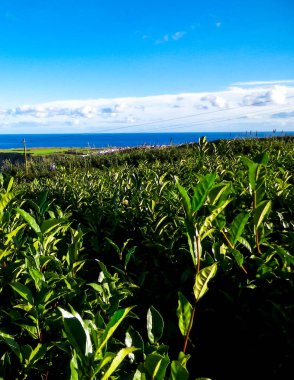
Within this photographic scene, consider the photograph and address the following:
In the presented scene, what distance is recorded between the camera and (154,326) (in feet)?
4.33

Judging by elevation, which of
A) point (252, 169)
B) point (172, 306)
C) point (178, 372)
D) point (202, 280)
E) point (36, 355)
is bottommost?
point (172, 306)

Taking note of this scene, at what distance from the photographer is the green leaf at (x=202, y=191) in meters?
1.26

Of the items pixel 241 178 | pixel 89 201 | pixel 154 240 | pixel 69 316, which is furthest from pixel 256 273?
pixel 89 201

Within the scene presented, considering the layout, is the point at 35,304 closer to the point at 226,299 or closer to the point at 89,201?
the point at 226,299

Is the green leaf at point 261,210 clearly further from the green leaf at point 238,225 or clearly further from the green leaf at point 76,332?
the green leaf at point 76,332

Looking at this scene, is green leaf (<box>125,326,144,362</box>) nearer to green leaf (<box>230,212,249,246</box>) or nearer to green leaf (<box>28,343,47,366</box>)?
green leaf (<box>28,343,47,366</box>)

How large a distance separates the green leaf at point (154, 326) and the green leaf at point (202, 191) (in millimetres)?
427

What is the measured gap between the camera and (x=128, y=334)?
4.20ft

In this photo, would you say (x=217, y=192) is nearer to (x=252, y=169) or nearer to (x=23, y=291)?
(x=252, y=169)

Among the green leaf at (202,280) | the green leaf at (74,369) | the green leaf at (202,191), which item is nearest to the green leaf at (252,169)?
the green leaf at (202,191)

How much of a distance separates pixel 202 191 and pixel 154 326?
0.55 metres

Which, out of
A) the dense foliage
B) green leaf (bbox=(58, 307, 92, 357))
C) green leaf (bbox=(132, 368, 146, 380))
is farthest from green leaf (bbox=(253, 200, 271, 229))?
green leaf (bbox=(58, 307, 92, 357))

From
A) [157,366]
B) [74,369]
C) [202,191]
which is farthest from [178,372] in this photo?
[202,191]

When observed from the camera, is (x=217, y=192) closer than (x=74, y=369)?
No
